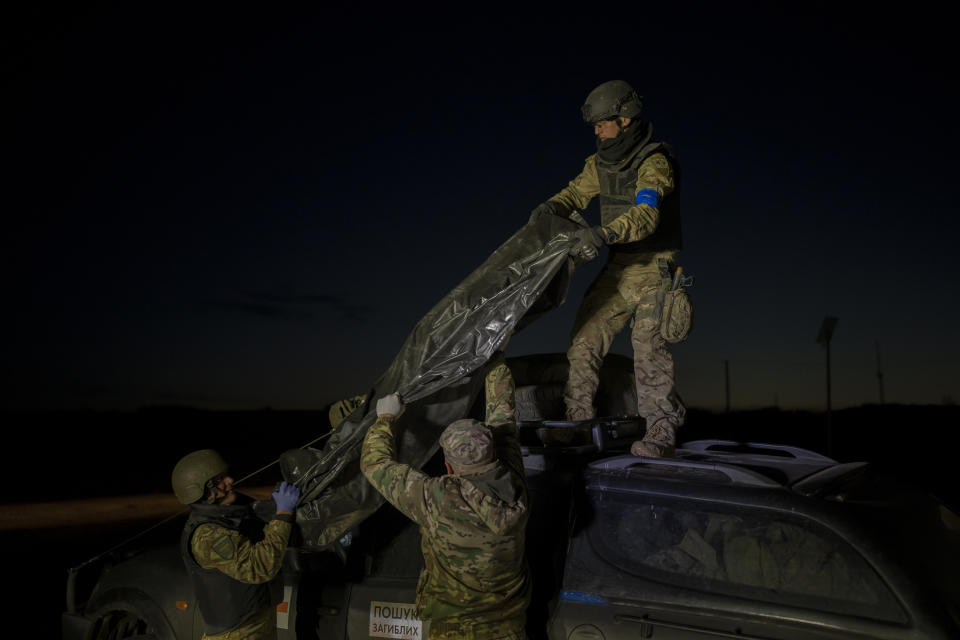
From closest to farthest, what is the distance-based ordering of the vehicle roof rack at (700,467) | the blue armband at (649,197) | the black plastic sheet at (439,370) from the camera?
the vehicle roof rack at (700,467)
the black plastic sheet at (439,370)
the blue armband at (649,197)

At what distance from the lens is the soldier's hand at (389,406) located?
3.66 metres

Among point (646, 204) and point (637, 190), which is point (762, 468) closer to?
point (646, 204)

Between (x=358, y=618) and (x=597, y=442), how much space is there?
1641 millimetres

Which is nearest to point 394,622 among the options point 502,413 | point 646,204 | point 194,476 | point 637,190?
point 502,413

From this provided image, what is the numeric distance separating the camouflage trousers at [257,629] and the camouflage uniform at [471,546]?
924 millimetres

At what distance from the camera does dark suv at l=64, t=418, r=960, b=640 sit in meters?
2.72

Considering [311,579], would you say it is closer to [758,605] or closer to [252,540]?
[252,540]

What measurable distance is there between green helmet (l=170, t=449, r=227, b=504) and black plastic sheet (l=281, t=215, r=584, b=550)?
14.8 inches

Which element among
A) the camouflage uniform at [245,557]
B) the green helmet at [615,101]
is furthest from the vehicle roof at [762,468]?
the green helmet at [615,101]

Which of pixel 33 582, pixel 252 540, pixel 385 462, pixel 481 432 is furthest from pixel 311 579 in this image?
pixel 33 582

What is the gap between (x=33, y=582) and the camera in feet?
27.5

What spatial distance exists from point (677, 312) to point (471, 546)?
2316mm

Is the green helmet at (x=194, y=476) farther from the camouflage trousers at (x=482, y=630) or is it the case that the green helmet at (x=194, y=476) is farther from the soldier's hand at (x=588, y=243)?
the soldier's hand at (x=588, y=243)

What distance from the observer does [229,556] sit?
3.44 m
